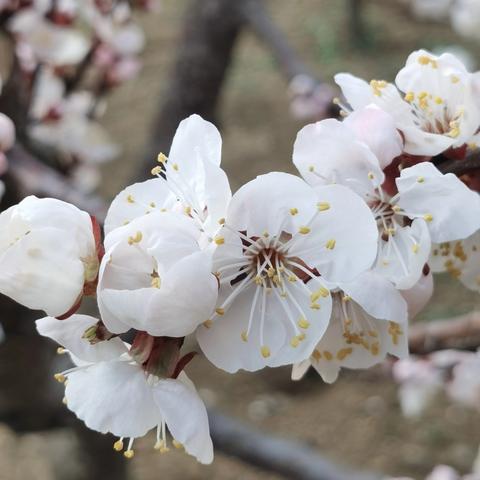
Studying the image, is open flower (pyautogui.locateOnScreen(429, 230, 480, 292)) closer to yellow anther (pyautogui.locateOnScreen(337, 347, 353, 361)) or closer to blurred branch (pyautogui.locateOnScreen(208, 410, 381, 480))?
yellow anther (pyautogui.locateOnScreen(337, 347, 353, 361))

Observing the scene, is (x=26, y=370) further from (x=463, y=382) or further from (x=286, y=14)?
(x=286, y=14)

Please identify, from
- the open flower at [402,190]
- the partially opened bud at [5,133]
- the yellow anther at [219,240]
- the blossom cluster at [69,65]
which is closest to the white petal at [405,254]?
the open flower at [402,190]

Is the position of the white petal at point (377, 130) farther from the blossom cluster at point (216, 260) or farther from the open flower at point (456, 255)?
the open flower at point (456, 255)

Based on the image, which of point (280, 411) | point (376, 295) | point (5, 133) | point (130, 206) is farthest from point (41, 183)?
point (280, 411)

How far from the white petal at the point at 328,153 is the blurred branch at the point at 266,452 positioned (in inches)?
30.9

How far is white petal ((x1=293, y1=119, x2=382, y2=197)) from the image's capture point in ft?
1.65

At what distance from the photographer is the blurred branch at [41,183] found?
94 centimetres

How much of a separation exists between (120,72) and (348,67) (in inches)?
105

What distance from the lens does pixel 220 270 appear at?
1.55 feet

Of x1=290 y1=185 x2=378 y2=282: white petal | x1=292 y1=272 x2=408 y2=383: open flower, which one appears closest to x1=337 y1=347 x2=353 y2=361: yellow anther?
x1=292 y1=272 x2=408 y2=383: open flower

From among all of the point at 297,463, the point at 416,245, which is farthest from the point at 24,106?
the point at 416,245

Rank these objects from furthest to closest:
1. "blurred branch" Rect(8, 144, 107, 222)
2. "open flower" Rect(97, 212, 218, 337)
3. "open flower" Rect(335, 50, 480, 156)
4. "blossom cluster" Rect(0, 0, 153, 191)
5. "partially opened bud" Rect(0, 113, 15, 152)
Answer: "blossom cluster" Rect(0, 0, 153, 191) → "blurred branch" Rect(8, 144, 107, 222) → "partially opened bud" Rect(0, 113, 15, 152) → "open flower" Rect(335, 50, 480, 156) → "open flower" Rect(97, 212, 218, 337)

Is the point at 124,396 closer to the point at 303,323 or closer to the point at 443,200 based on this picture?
the point at 303,323

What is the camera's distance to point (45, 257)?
0.47m
